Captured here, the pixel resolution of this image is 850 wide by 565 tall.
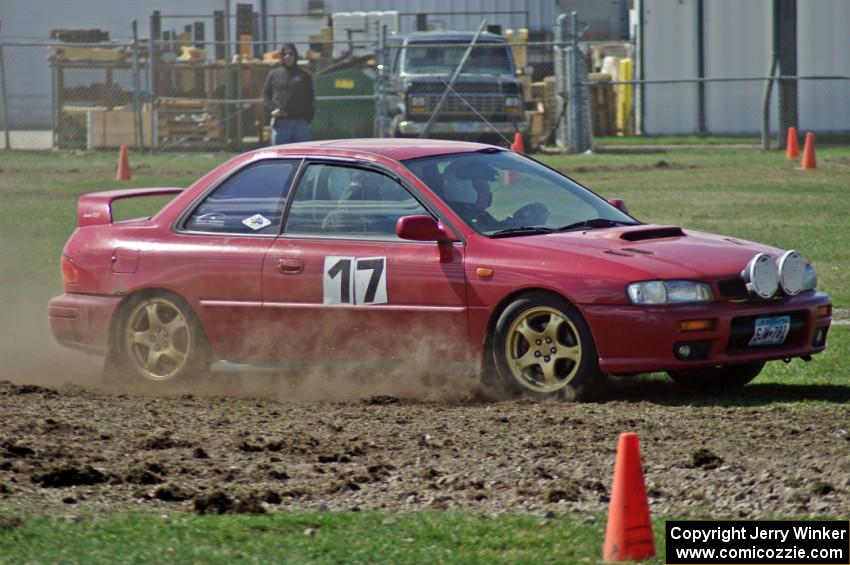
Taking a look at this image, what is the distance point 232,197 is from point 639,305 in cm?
263

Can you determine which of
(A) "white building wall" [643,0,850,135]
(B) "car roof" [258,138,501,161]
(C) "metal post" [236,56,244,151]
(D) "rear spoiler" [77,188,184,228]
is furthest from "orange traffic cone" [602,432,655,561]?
(A) "white building wall" [643,0,850,135]

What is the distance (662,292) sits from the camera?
305 inches

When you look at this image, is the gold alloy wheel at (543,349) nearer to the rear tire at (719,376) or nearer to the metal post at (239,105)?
the rear tire at (719,376)

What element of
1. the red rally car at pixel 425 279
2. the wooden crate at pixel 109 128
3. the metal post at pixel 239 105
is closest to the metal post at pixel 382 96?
the metal post at pixel 239 105

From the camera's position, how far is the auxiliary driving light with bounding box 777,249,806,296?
8.02m

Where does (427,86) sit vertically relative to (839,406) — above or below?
above

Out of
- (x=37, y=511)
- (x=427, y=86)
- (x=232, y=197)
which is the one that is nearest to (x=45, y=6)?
(x=427, y=86)

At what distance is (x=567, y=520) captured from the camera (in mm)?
5598

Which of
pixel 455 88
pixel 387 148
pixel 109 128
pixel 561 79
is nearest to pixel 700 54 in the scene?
pixel 561 79

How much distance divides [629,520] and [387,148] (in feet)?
14.2

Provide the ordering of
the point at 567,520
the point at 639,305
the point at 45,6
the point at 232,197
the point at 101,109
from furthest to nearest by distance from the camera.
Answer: the point at 45,6 → the point at 101,109 → the point at 232,197 → the point at 639,305 → the point at 567,520

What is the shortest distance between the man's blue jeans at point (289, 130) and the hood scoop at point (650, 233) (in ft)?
42.1

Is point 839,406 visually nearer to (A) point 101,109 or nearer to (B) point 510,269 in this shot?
(B) point 510,269

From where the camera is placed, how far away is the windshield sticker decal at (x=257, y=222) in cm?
883
